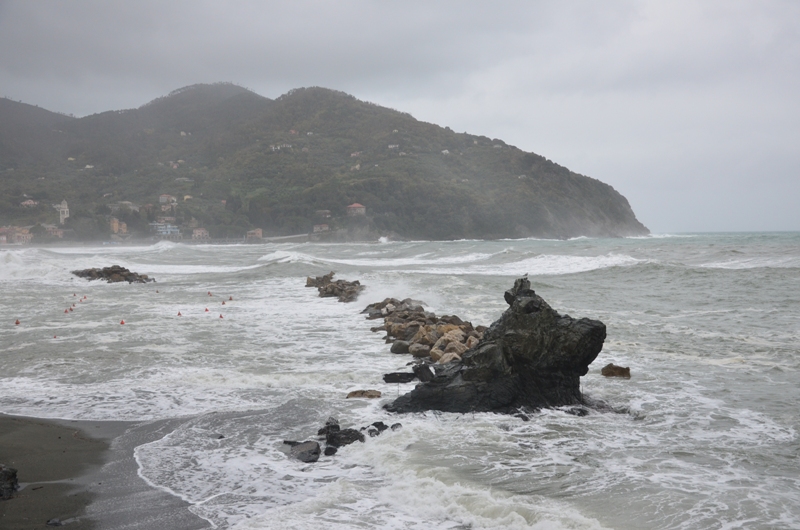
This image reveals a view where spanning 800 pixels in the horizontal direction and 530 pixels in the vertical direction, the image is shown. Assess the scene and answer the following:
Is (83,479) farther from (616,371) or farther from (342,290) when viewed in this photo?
(342,290)

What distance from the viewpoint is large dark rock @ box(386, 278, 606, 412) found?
292 inches

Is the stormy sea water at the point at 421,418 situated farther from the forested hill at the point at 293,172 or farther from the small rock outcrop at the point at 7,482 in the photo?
the forested hill at the point at 293,172

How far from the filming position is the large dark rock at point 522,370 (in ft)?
24.3

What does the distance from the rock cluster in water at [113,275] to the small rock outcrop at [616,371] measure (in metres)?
24.0

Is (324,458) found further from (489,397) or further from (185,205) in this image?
(185,205)

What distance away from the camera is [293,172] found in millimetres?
127062

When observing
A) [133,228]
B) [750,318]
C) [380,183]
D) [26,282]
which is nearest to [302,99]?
[380,183]

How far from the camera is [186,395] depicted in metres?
8.41

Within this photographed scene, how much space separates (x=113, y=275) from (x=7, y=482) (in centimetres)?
2570

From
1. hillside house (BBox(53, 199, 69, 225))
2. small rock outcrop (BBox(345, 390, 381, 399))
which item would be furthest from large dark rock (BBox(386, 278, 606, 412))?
hillside house (BBox(53, 199, 69, 225))

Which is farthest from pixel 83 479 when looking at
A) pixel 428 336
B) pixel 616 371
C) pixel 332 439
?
pixel 616 371

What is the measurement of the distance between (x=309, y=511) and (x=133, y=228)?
10517 centimetres

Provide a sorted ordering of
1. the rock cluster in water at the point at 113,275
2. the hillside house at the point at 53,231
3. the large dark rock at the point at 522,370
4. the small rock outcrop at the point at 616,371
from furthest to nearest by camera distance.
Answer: the hillside house at the point at 53,231, the rock cluster in water at the point at 113,275, the small rock outcrop at the point at 616,371, the large dark rock at the point at 522,370

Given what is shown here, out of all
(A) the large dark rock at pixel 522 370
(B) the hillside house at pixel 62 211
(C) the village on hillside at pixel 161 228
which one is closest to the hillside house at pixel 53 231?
(C) the village on hillside at pixel 161 228
